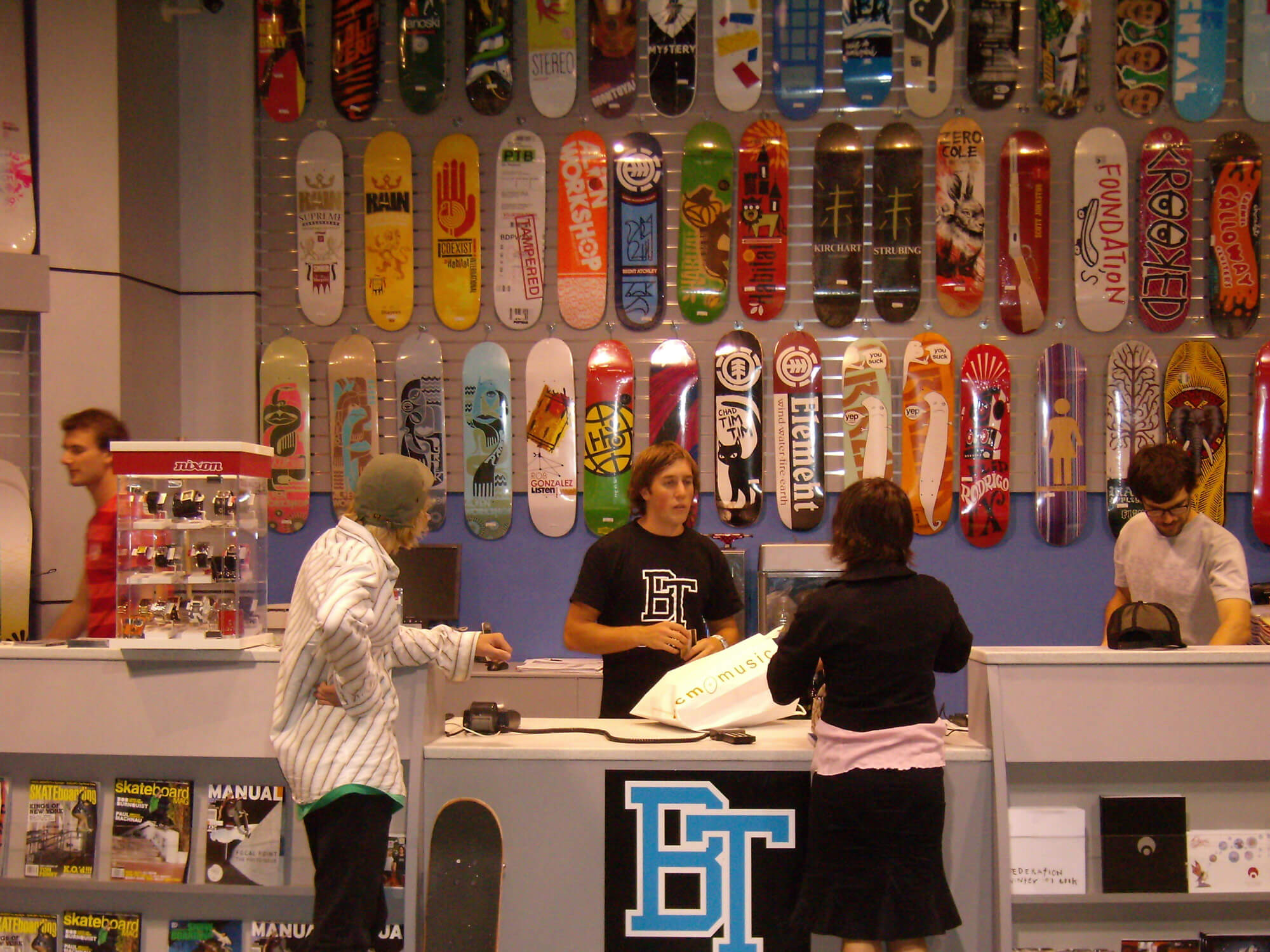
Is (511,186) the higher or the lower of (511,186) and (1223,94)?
the lower

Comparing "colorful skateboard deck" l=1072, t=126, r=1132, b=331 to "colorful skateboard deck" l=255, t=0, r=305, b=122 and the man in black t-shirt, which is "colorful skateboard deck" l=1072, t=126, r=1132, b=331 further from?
"colorful skateboard deck" l=255, t=0, r=305, b=122

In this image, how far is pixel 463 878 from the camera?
2162 millimetres

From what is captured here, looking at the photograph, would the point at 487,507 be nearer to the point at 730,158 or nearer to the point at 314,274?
the point at 314,274

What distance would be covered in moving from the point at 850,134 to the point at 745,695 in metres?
2.63

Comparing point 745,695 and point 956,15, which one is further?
point 956,15

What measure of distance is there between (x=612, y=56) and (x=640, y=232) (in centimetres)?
71

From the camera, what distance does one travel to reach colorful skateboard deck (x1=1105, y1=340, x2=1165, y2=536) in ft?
13.1

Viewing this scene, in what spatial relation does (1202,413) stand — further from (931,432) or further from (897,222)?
(897,222)

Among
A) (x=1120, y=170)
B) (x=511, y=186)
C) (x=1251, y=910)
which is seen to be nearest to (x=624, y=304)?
(x=511, y=186)

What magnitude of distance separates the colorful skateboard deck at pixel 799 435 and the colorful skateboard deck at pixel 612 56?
1215 millimetres

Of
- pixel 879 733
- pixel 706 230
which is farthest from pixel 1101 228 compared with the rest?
pixel 879 733

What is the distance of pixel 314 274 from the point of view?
4223 mm

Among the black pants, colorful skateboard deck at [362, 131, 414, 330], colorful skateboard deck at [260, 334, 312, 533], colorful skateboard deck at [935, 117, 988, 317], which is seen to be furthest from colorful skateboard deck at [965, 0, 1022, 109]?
the black pants

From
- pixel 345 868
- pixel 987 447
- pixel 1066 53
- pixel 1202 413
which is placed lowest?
pixel 345 868
